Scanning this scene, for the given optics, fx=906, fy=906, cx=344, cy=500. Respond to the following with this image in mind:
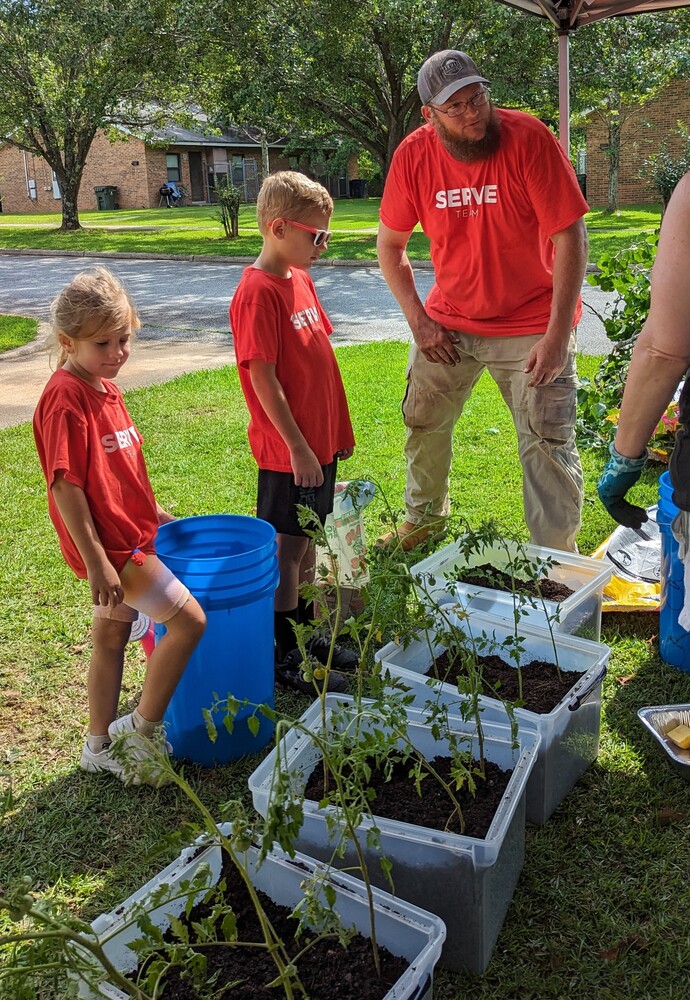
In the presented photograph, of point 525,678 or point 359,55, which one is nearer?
point 525,678

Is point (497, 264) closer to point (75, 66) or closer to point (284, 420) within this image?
point (284, 420)

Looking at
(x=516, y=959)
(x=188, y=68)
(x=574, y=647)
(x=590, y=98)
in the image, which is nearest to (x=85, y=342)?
(x=574, y=647)

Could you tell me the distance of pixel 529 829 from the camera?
2.49 metres

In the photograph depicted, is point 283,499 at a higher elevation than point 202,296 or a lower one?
higher

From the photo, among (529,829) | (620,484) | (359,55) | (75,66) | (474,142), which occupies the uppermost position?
(75,66)

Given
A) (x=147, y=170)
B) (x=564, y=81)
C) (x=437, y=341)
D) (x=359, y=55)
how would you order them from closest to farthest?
(x=437, y=341)
(x=564, y=81)
(x=359, y=55)
(x=147, y=170)

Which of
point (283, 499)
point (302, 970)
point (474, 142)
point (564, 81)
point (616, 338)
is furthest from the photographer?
point (616, 338)

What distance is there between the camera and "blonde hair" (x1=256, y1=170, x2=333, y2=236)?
2908 millimetres

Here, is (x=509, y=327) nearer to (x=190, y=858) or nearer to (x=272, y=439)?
(x=272, y=439)

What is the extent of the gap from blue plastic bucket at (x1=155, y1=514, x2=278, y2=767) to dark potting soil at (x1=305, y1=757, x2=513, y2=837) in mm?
532

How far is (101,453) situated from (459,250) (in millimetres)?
1808

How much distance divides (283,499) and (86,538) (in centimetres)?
90

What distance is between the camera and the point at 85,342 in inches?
95.4

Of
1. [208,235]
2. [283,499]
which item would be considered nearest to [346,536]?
[283,499]
